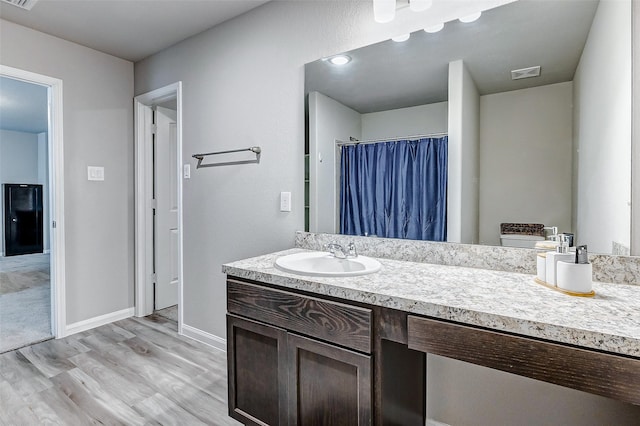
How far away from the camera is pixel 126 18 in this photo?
2.36 m

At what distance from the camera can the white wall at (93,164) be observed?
Result: 2.72 meters

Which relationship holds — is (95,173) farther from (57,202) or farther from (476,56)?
(476,56)

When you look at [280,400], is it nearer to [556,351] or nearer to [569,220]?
[556,351]

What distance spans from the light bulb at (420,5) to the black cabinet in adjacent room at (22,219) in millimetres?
8255

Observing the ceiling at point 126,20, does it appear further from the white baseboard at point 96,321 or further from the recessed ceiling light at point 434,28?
the white baseboard at point 96,321

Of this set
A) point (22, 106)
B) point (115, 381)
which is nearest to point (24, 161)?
point (22, 106)

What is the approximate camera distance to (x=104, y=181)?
3.01 m

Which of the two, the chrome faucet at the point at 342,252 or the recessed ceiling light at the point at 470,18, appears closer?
the recessed ceiling light at the point at 470,18

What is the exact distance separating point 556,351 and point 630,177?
→ 776 millimetres

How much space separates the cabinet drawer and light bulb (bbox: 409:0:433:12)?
133cm

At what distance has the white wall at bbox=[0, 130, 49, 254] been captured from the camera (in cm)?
668

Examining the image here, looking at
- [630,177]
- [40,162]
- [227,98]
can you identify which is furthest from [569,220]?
[40,162]

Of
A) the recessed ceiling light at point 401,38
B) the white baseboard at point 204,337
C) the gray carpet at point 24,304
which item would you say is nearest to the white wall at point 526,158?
the recessed ceiling light at point 401,38

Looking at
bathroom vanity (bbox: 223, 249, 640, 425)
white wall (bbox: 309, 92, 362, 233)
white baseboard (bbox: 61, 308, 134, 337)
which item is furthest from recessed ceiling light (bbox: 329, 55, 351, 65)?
white baseboard (bbox: 61, 308, 134, 337)
